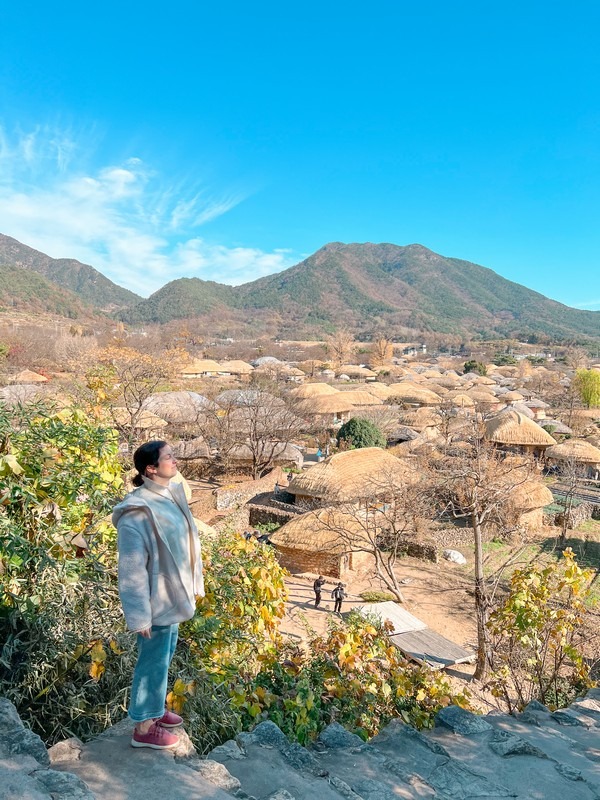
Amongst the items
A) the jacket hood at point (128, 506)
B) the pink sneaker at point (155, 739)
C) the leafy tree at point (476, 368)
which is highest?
the leafy tree at point (476, 368)

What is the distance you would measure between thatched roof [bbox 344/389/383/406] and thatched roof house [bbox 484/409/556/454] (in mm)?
9810

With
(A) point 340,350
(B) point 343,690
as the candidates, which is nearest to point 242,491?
(B) point 343,690

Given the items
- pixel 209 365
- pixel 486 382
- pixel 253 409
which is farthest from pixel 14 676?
pixel 486 382

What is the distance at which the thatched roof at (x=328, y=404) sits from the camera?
2948 centimetres

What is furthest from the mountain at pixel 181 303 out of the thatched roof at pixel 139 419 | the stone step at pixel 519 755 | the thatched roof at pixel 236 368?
the stone step at pixel 519 755

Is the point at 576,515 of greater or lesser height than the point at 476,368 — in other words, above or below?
below

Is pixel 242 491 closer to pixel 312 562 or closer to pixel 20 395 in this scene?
pixel 312 562

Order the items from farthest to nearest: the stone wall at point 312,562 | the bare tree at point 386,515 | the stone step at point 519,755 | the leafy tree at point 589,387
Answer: the leafy tree at point 589,387
the stone wall at point 312,562
the bare tree at point 386,515
the stone step at point 519,755

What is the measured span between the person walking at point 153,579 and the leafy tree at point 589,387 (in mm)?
43793

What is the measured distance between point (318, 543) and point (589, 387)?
1406 inches

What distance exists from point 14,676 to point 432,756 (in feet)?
7.48

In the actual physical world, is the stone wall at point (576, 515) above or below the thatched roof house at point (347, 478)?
below

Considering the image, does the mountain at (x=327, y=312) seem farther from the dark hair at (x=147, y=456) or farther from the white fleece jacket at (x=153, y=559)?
the white fleece jacket at (x=153, y=559)

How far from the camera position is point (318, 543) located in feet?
40.1
